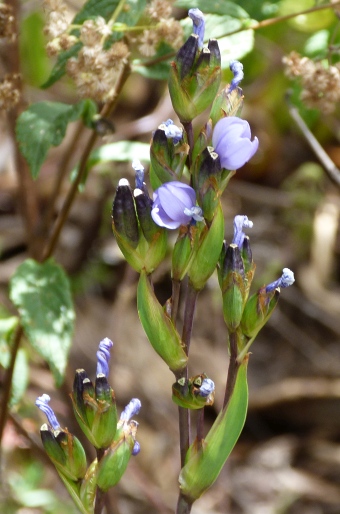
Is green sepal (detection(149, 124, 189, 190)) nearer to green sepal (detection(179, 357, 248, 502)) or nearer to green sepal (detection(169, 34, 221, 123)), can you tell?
green sepal (detection(169, 34, 221, 123))

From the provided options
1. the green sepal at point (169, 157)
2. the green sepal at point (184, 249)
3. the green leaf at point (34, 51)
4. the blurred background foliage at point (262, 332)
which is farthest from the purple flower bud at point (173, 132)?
the green leaf at point (34, 51)

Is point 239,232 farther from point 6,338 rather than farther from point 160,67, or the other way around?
point 6,338

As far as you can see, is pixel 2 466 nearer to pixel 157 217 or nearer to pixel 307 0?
pixel 157 217

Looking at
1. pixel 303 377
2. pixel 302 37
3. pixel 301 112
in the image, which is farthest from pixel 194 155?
pixel 303 377

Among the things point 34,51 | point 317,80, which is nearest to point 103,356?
point 317,80

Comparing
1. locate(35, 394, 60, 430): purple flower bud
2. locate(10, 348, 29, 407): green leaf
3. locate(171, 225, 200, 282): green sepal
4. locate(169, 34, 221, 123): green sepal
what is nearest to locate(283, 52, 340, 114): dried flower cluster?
locate(169, 34, 221, 123): green sepal

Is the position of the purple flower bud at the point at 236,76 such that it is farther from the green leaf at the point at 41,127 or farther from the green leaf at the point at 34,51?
the green leaf at the point at 34,51

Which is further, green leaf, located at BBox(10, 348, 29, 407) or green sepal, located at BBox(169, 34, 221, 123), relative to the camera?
green leaf, located at BBox(10, 348, 29, 407)
